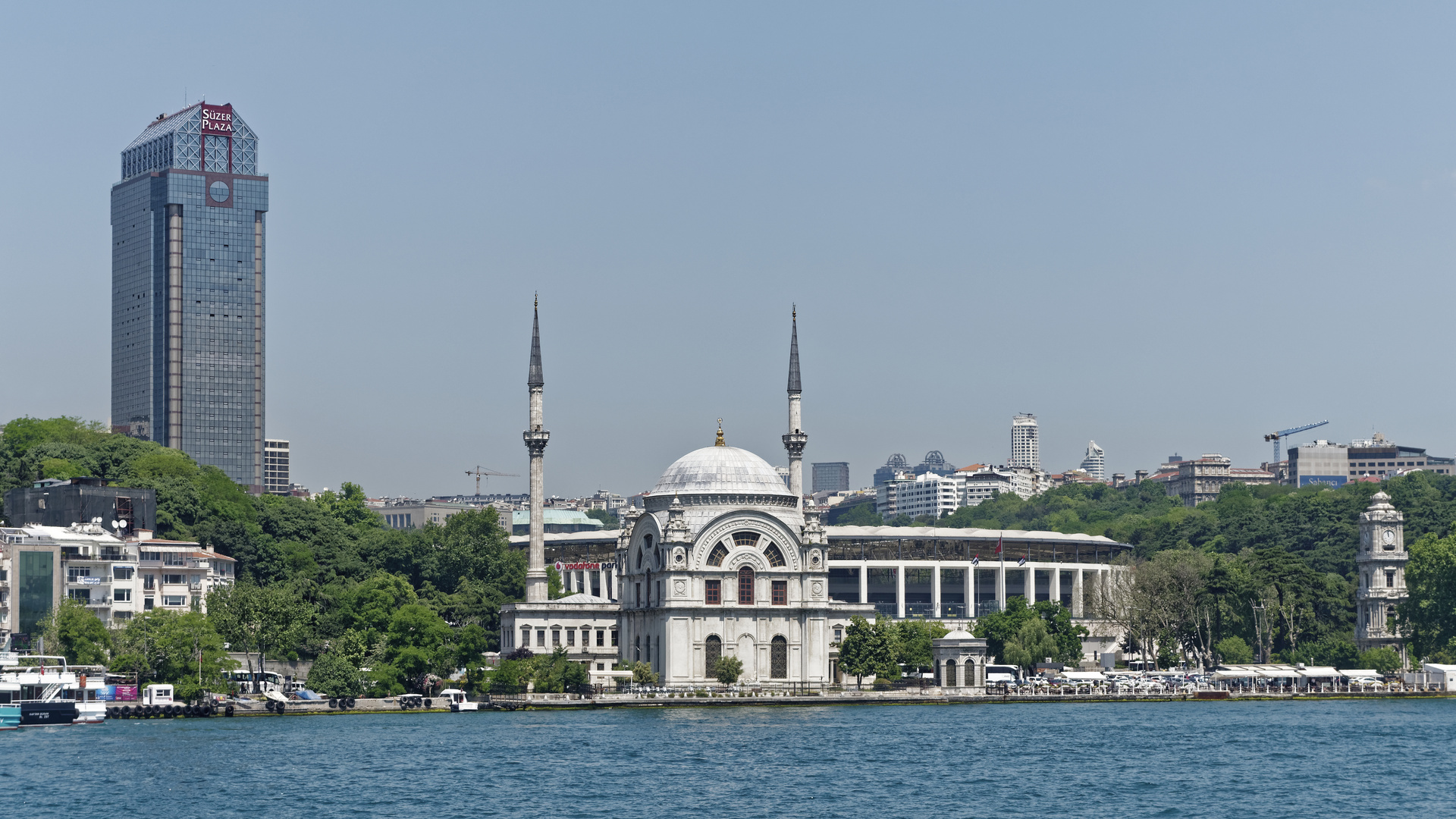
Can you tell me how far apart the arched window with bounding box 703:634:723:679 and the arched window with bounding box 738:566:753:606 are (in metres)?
2.12

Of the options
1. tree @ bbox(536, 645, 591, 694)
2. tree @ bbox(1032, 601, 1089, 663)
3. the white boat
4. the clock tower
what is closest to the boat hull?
the white boat

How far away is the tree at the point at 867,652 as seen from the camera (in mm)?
99438

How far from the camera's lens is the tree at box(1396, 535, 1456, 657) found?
10931cm

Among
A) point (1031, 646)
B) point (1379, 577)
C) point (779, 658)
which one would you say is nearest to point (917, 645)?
point (1031, 646)

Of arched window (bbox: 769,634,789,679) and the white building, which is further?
arched window (bbox: 769,634,789,679)

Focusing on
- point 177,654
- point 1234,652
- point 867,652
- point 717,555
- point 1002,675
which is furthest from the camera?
point 1234,652

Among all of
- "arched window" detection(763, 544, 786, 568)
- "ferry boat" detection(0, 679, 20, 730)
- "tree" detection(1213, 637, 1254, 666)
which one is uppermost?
"arched window" detection(763, 544, 786, 568)

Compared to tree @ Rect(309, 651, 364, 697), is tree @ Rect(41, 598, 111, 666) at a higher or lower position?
higher

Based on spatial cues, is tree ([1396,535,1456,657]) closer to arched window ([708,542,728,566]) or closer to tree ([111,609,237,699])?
arched window ([708,542,728,566])

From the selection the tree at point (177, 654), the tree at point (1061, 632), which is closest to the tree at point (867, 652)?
the tree at point (1061, 632)

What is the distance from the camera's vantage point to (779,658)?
3964 inches

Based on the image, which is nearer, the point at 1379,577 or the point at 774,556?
the point at 774,556

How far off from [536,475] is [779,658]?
688 inches

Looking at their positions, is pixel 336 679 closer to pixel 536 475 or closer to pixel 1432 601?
pixel 536 475
